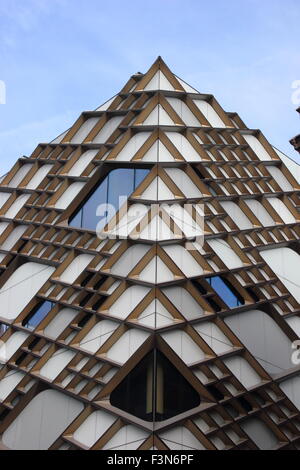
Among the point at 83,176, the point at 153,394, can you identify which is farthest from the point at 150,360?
the point at 83,176

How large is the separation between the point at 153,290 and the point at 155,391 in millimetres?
4084

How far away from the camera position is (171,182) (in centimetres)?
2245

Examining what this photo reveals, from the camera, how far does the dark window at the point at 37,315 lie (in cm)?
2534

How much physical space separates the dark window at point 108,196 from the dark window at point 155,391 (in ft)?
27.1

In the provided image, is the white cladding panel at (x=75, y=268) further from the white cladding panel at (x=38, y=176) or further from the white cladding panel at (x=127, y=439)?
the white cladding panel at (x=38, y=176)

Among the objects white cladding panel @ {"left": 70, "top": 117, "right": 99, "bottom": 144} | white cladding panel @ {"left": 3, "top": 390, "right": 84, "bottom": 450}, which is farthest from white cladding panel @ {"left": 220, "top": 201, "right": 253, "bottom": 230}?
white cladding panel @ {"left": 3, "top": 390, "right": 84, "bottom": 450}

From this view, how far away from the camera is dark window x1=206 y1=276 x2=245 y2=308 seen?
22484mm

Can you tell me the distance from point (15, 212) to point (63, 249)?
330 inches

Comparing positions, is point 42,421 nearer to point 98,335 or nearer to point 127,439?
point 98,335

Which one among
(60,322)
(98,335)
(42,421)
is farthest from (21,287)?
(98,335)

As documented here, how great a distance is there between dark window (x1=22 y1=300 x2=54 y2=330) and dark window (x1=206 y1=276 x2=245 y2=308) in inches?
A: 350

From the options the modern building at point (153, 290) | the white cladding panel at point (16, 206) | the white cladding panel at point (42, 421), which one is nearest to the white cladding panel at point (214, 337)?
the modern building at point (153, 290)
